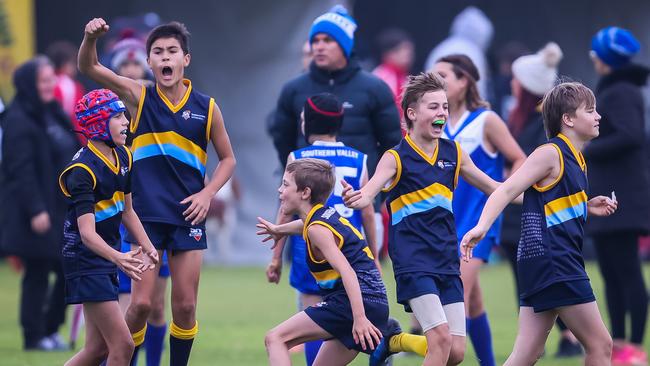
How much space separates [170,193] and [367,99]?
1.84 m

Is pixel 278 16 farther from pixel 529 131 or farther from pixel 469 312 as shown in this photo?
pixel 469 312

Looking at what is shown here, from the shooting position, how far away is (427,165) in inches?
256

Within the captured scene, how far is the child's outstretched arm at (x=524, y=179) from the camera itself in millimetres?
6129

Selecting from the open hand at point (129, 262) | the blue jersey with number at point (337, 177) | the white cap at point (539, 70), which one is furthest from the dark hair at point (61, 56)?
the open hand at point (129, 262)

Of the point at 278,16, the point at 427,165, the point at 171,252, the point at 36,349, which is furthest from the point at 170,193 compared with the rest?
the point at 278,16

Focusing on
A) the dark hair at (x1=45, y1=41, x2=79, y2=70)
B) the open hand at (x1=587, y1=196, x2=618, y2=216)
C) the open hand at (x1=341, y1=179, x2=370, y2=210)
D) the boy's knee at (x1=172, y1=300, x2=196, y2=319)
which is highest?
the dark hair at (x1=45, y1=41, x2=79, y2=70)

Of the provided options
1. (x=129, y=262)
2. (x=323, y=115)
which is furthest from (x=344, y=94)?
(x=129, y=262)

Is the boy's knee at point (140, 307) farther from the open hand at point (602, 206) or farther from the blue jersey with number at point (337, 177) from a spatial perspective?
the open hand at point (602, 206)

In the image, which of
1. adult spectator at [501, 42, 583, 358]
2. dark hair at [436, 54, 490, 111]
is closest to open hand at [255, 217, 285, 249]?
dark hair at [436, 54, 490, 111]

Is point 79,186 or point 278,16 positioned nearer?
point 79,186

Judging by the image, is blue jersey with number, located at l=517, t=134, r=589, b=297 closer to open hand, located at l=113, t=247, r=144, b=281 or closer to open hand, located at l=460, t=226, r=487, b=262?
open hand, located at l=460, t=226, r=487, b=262

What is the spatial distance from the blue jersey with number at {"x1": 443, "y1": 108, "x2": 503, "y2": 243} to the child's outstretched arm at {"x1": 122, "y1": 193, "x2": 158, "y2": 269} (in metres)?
2.16

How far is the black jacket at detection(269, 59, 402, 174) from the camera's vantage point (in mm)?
8094

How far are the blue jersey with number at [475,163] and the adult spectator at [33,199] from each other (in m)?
3.71
